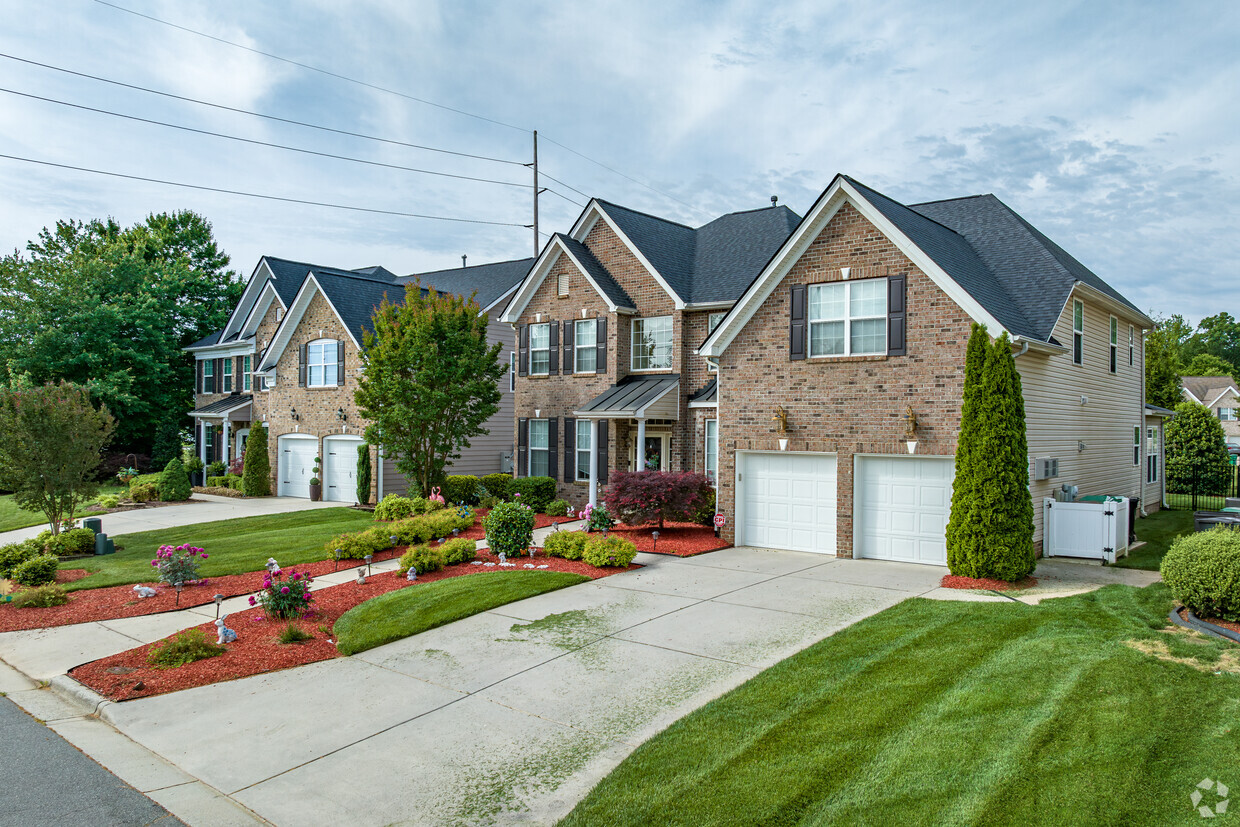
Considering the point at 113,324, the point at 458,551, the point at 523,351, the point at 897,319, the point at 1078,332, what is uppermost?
the point at 113,324

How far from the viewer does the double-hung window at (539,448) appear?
2289cm

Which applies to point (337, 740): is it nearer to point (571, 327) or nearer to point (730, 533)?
point (730, 533)

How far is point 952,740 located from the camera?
5902 millimetres

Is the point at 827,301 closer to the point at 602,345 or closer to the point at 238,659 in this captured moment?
the point at 602,345

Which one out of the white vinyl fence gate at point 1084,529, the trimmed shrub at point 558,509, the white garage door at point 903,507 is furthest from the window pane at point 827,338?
the trimmed shrub at point 558,509

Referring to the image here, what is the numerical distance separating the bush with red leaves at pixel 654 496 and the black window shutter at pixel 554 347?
6360 mm

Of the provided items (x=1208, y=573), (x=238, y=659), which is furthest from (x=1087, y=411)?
(x=238, y=659)

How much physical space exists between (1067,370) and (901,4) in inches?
323

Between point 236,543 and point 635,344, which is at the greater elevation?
point 635,344

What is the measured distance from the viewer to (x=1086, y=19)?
14.0 metres

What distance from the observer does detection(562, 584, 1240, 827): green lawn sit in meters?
4.98

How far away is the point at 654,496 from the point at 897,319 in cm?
630

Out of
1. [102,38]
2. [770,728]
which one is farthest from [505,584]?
[102,38]

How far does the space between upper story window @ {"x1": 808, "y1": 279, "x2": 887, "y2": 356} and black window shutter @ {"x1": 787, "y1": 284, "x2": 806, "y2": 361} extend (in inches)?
6.3
